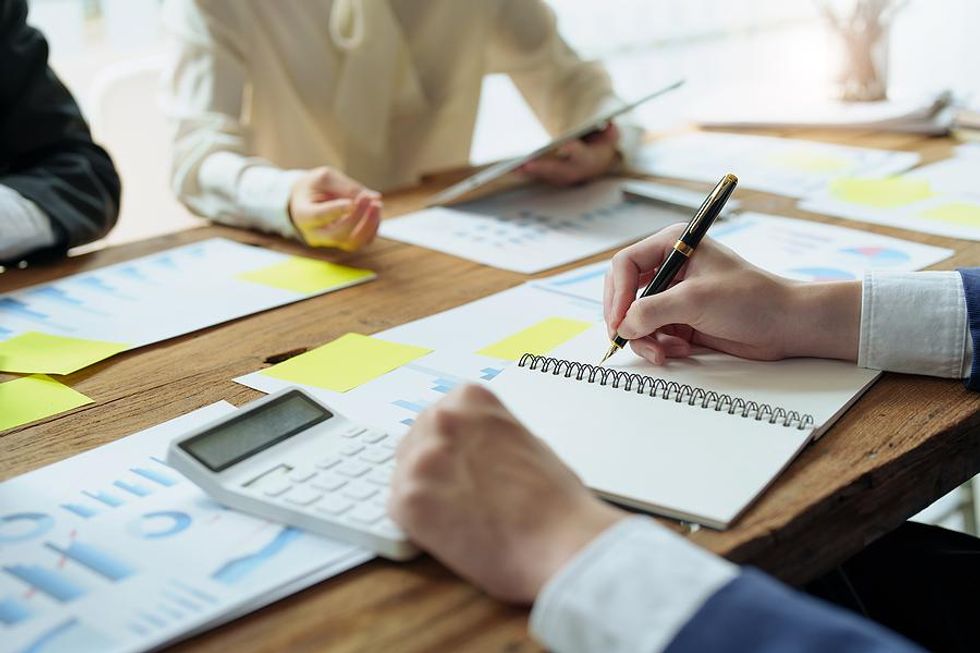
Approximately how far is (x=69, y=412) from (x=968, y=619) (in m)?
0.82

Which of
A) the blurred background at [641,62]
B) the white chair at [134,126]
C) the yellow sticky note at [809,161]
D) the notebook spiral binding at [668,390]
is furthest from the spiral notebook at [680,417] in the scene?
the white chair at [134,126]

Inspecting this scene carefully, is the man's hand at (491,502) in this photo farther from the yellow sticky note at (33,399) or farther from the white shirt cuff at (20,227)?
the white shirt cuff at (20,227)

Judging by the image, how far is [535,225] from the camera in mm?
1307

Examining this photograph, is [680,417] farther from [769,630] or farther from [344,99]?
[344,99]

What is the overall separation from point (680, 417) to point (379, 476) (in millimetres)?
215

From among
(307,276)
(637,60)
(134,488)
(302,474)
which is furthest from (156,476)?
(637,60)

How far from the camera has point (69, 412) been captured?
0.82 meters

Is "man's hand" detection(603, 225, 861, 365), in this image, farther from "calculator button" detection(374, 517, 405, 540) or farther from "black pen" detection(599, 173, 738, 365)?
"calculator button" detection(374, 517, 405, 540)

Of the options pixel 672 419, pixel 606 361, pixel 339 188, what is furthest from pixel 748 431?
pixel 339 188

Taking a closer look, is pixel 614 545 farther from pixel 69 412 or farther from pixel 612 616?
pixel 69 412

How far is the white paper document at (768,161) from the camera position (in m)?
1.45

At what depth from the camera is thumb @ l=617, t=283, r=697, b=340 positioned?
811 millimetres

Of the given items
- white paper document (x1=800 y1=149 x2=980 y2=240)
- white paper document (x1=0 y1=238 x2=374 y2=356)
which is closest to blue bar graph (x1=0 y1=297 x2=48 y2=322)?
white paper document (x1=0 y1=238 x2=374 y2=356)

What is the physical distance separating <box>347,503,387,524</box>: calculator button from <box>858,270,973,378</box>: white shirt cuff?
42 centimetres
